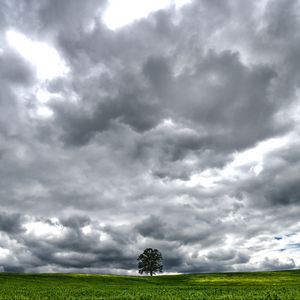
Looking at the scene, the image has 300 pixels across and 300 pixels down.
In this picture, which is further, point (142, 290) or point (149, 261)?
point (149, 261)

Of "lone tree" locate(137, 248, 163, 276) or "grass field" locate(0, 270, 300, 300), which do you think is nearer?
"grass field" locate(0, 270, 300, 300)

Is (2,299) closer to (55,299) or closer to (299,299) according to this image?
(55,299)

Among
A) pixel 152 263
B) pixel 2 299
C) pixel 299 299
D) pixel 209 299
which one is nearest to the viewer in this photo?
pixel 299 299

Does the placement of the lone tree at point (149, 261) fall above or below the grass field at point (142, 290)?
above

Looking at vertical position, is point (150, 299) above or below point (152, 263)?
below

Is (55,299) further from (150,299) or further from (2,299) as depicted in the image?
(150,299)

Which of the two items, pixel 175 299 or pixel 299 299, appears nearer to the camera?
pixel 299 299

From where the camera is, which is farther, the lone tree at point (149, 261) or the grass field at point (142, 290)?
the lone tree at point (149, 261)

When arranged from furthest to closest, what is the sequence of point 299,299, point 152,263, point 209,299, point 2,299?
point 152,263 → point 2,299 → point 209,299 → point 299,299

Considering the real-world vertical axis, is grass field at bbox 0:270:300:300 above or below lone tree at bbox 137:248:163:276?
below

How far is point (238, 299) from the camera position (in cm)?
2245

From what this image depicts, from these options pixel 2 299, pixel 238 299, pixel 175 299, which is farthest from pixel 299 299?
pixel 2 299

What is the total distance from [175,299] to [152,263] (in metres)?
109

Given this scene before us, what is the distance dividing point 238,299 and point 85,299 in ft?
35.3
